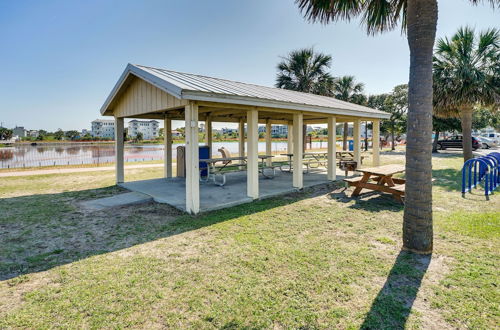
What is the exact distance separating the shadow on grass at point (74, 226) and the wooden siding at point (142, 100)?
98.8 inches

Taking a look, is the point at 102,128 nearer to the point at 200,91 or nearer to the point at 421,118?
the point at 200,91

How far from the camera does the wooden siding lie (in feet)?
20.9

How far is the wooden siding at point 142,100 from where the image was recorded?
→ 6.38 m

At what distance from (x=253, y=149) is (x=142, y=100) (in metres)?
3.49

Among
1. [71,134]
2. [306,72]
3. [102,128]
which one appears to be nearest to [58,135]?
[71,134]

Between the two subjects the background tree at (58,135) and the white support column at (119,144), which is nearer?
the white support column at (119,144)

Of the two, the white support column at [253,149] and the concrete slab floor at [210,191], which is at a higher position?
the white support column at [253,149]

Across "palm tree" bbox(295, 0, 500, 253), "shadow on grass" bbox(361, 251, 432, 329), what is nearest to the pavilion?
"palm tree" bbox(295, 0, 500, 253)

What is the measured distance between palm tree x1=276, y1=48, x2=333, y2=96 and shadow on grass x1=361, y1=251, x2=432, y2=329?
63.1ft

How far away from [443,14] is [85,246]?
6748mm

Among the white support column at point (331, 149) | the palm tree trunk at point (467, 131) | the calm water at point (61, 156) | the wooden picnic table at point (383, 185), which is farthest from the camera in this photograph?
the calm water at point (61, 156)

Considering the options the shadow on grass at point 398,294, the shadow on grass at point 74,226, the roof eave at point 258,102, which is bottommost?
the shadow on grass at point 398,294

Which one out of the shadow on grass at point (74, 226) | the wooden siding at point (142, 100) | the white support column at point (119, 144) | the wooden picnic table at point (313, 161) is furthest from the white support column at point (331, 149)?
Answer: the white support column at point (119, 144)

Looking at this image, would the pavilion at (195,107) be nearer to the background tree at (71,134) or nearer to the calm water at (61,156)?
the calm water at (61,156)
